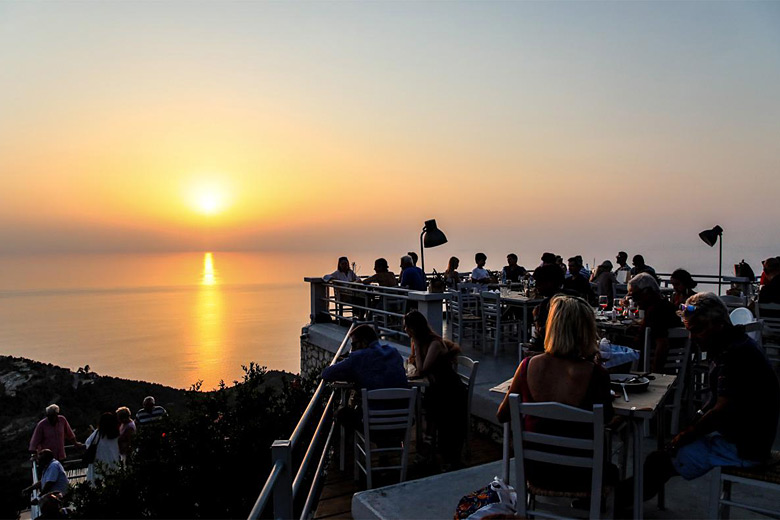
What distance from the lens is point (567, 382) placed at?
2602 mm

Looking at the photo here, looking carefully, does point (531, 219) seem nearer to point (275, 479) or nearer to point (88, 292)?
point (275, 479)

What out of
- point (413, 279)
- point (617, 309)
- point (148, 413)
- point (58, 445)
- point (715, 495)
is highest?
point (413, 279)

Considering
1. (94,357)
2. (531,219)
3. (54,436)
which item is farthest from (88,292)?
(54,436)

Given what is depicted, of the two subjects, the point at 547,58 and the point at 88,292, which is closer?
the point at 547,58

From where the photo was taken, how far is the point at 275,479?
85.0 inches

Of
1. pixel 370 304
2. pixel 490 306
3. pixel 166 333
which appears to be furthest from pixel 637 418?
pixel 166 333

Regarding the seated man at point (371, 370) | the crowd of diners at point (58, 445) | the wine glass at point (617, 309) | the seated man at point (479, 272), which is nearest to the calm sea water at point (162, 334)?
the crowd of diners at point (58, 445)

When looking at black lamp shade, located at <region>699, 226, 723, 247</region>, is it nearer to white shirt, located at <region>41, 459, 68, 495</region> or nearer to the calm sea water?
white shirt, located at <region>41, 459, 68, 495</region>

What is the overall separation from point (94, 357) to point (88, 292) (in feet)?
462

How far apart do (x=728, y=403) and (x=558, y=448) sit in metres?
0.90

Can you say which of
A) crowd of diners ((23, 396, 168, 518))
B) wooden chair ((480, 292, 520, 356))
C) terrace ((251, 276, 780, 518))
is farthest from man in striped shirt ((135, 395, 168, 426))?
wooden chair ((480, 292, 520, 356))

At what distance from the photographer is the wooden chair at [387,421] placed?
4.09 meters

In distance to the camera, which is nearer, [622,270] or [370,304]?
[370,304]

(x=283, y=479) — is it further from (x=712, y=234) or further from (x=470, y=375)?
(x=712, y=234)
